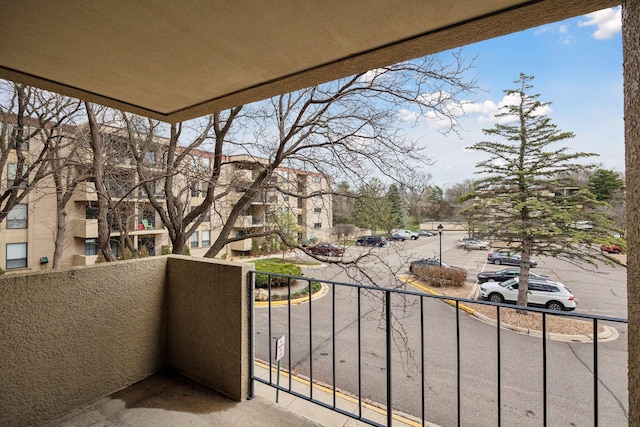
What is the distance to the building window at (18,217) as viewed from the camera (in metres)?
11.1

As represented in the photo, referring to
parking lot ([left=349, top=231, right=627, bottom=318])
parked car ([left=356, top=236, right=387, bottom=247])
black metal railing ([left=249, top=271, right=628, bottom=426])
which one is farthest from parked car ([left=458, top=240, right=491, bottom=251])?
parked car ([left=356, top=236, right=387, bottom=247])

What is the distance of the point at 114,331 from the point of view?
2.10m

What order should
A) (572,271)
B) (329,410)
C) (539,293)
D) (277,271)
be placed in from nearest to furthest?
(329,410), (539,293), (277,271), (572,271)

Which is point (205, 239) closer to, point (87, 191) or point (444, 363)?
point (87, 191)

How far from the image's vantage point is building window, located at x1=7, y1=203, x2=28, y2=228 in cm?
1105

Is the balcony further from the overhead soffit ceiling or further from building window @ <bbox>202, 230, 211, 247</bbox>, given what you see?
building window @ <bbox>202, 230, 211, 247</bbox>

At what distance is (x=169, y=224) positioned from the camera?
→ 17.4ft

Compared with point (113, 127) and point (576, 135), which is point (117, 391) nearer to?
point (113, 127)

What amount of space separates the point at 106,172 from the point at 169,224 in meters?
1.37

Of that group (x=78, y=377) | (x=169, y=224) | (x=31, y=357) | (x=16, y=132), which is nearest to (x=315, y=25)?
(x=31, y=357)

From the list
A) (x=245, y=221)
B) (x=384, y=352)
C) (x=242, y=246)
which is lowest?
(x=384, y=352)

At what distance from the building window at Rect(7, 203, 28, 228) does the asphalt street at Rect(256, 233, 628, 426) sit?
10.4m

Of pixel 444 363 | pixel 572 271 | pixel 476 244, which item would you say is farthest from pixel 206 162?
pixel 572 271

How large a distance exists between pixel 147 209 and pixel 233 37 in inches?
328
